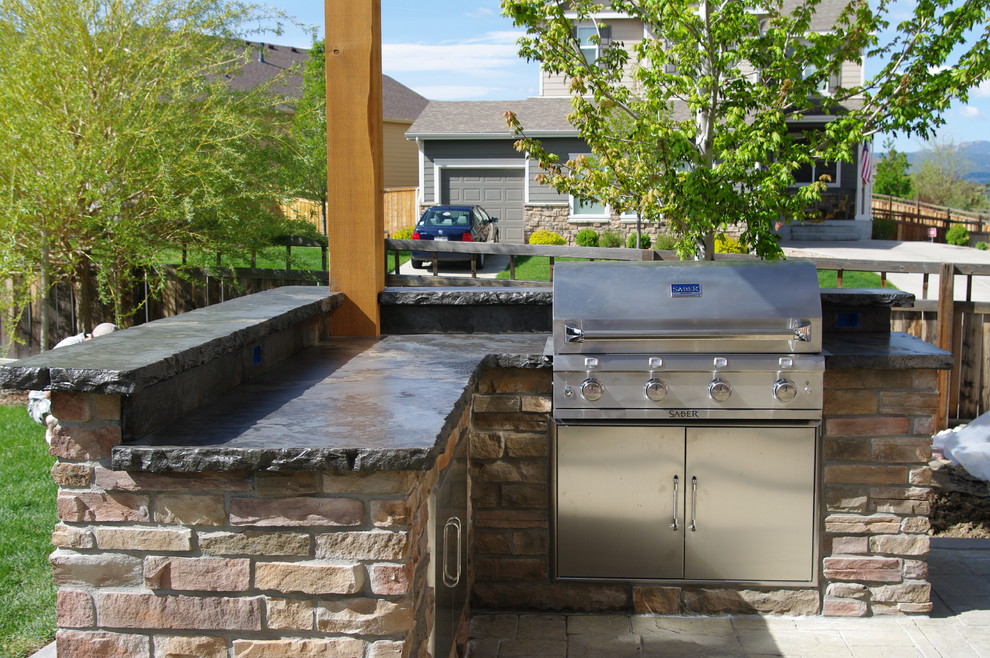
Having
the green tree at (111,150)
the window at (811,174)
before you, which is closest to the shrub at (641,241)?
the window at (811,174)

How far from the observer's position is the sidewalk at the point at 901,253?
663 inches

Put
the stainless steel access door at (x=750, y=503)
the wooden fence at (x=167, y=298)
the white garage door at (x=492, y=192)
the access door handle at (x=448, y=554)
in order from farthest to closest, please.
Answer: the white garage door at (x=492, y=192) → the wooden fence at (x=167, y=298) → the stainless steel access door at (x=750, y=503) → the access door handle at (x=448, y=554)

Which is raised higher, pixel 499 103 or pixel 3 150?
pixel 499 103

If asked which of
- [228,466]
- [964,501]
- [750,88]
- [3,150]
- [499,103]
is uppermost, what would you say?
[499,103]

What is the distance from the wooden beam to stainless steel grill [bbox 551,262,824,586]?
120 cm

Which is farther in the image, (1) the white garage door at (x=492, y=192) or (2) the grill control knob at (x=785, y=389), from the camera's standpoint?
(1) the white garage door at (x=492, y=192)

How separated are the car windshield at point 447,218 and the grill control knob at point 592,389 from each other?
14.5 metres

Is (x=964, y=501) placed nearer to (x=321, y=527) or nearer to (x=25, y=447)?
(x=321, y=527)

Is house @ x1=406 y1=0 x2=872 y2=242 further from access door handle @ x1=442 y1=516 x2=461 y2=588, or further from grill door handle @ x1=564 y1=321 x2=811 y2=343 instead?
access door handle @ x1=442 y1=516 x2=461 y2=588

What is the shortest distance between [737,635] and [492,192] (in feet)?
61.5

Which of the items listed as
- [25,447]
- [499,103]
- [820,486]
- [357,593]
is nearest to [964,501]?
[820,486]

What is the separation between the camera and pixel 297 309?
4082 mm

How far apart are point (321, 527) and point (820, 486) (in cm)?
251

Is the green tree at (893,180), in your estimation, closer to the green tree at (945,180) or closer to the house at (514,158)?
the green tree at (945,180)
